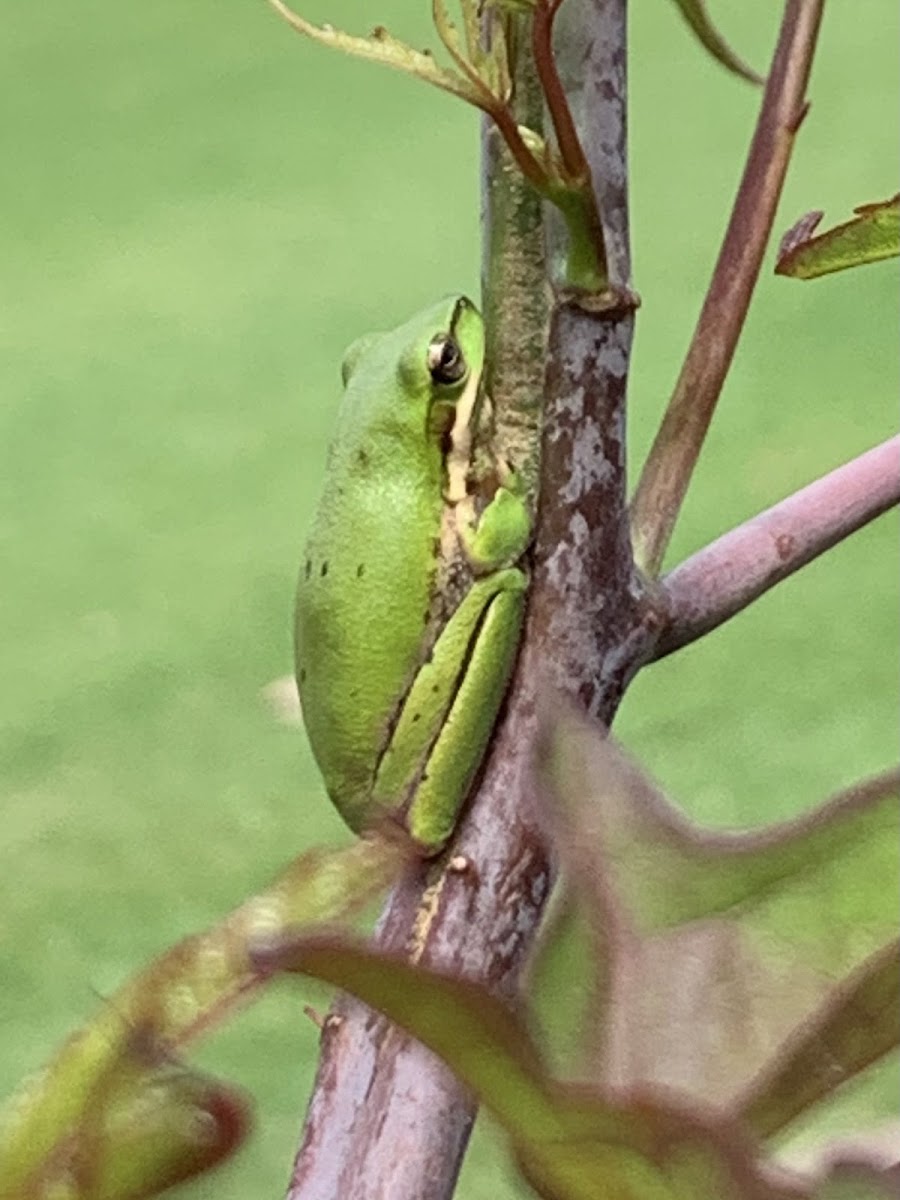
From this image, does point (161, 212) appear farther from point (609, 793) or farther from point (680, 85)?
point (609, 793)

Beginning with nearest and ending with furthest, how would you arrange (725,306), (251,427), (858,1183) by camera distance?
(858,1183), (725,306), (251,427)

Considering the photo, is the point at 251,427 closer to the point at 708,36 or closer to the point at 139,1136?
the point at 708,36

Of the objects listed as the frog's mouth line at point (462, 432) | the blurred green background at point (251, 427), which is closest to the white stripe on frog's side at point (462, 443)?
the frog's mouth line at point (462, 432)

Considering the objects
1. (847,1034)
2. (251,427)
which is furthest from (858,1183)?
(251,427)

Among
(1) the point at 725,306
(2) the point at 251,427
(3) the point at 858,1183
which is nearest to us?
(3) the point at 858,1183

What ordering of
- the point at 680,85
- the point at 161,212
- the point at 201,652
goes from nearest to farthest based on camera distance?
the point at 201,652 < the point at 161,212 < the point at 680,85

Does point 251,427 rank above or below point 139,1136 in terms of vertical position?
below

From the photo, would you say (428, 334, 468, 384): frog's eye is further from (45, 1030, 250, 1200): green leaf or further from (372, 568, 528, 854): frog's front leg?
(45, 1030, 250, 1200): green leaf

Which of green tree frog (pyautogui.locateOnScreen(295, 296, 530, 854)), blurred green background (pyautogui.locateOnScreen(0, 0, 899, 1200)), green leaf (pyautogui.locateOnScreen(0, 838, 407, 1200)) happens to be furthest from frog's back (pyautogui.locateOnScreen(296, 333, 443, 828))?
blurred green background (pyautogui.locateOnScreen(0, 0, 899, 1200))

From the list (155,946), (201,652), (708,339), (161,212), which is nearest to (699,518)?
(201,652)
